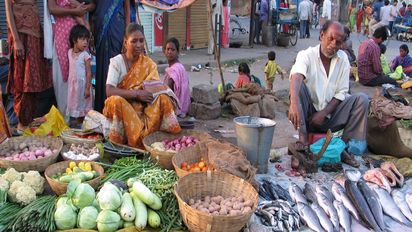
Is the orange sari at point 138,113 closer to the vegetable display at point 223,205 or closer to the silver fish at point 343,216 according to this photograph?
the vegetable display at point 223,205

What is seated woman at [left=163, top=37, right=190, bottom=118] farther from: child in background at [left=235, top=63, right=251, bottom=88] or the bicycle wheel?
the bicycle wheel

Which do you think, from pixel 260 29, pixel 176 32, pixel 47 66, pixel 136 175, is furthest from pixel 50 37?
pixel 260 29

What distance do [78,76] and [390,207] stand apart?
12.2 ft

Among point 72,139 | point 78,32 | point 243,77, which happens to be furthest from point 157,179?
point 243,77

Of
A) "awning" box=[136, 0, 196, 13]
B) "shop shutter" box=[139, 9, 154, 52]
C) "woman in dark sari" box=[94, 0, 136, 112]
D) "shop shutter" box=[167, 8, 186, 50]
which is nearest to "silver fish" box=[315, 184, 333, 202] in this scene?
"woman in dark sari" box=[94, 0, 136, 112]

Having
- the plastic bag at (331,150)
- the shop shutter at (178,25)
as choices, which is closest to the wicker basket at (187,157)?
the plastic bag at (331,150)

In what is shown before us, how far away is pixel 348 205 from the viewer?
352 centimetres

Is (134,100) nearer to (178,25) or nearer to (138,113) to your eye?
(138,113)

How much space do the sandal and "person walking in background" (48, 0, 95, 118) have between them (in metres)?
3.38

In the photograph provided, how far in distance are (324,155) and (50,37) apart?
3376mm

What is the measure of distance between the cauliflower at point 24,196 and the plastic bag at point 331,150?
2742 millimetres

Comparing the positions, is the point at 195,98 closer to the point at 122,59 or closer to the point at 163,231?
the point at 122,59

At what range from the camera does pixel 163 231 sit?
9.87ft

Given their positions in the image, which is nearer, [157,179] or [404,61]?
[157,179]
